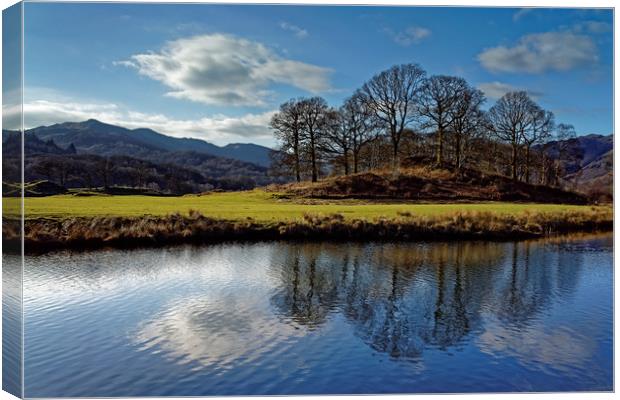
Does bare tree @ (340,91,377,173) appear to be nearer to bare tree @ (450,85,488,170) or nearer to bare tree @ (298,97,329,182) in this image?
bare tree @ (298,97,329,182)

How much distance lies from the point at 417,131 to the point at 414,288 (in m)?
4.18

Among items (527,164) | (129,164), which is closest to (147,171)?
(129,164)

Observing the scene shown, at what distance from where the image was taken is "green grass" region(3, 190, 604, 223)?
1384 centimetres

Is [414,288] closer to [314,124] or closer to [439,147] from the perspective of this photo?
[439,147]

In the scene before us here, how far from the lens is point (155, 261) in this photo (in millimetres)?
12172

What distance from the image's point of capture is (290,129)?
12.5 meters

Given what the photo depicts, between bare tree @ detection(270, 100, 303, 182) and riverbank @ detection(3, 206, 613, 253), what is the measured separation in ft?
6.57

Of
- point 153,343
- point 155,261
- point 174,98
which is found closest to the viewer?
point 153,343

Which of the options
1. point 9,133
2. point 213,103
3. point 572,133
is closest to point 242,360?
point 9,133

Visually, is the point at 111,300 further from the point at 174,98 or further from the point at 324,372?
the point at 324,372

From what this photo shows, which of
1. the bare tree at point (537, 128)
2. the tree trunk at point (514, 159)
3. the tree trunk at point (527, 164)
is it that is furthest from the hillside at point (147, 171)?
the tree trunk at point (527, 164)

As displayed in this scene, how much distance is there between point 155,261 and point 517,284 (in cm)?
793

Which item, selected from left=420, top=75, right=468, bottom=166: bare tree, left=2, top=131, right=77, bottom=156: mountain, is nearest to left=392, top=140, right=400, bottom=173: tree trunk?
left=420, top=75, right=468, bottom=166: bare tree

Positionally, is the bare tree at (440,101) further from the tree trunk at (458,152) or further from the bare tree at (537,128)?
the bare tree at (537,128)
